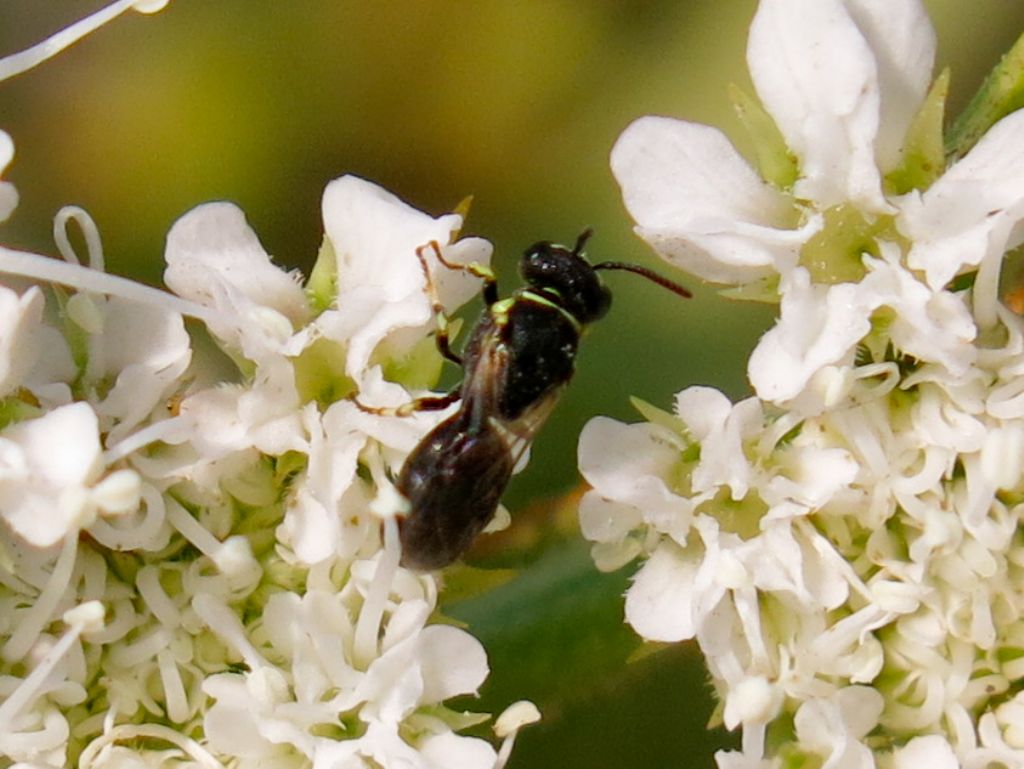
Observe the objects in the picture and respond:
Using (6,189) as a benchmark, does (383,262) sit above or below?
below

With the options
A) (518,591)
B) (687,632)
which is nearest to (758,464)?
(687,632)

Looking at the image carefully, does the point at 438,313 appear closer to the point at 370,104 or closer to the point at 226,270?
→ the point at 226,270

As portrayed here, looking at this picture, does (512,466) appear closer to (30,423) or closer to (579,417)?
(30,423)

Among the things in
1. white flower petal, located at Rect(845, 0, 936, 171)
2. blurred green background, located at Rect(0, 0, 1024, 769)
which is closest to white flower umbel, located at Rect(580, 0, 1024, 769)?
white flower petal, located at Rect(845, 0, 936, 171)

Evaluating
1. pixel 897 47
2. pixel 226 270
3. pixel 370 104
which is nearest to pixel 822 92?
pixel 897 47

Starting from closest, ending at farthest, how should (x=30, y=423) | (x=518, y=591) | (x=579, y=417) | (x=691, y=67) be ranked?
(x=30, y=423) < (x=518, y=591) < (x=579, y=417) < (x=691, y=67)

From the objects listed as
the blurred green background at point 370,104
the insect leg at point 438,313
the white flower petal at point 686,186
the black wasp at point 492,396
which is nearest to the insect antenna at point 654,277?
the black wasp at point 492,396

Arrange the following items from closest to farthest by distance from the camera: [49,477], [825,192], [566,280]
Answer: [49,477], [825,192], [566,280]
